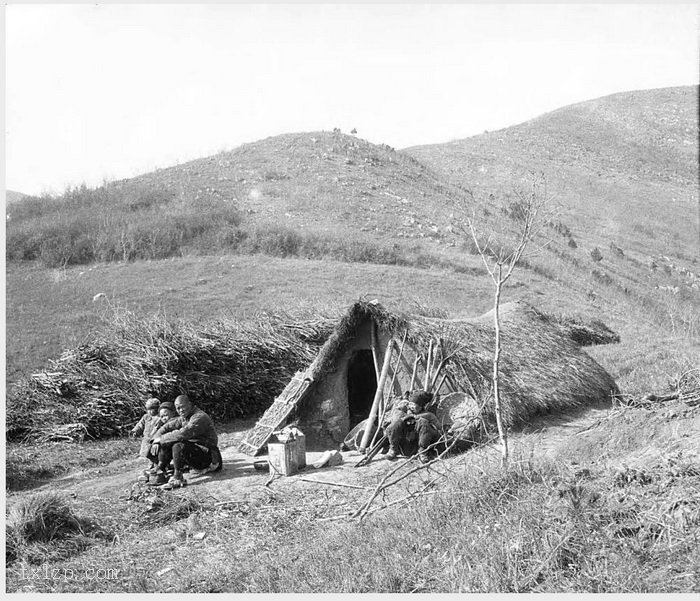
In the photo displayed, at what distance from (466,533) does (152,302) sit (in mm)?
15144

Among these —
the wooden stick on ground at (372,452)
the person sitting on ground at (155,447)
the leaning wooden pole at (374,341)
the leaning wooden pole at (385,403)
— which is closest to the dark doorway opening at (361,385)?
the leaning wooden pole at (374,341)

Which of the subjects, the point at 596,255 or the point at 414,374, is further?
the point at 596,255

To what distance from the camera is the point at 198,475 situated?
10.1 meters

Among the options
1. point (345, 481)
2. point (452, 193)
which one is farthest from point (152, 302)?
point (452, 193)

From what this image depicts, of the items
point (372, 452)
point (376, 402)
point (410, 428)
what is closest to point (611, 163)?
point (376, 402)

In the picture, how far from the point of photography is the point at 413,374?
11.3 m

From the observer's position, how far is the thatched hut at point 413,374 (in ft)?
36.8

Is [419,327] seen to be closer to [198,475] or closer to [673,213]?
[198,475]

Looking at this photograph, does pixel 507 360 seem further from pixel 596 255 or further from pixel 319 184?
pixel 319 184

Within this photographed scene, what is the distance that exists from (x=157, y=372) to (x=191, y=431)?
421 centimetres

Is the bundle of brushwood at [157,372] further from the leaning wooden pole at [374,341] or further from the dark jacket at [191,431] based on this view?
the leaning wooden pole at [374,341]

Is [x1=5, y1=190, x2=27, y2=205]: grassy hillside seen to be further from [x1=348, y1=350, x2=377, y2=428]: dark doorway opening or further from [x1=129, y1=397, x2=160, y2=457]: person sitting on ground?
[x1=348, y1=350, x2=377, y2=428]: dark doorway opening

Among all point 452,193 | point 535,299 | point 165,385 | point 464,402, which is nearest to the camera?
point 464,402

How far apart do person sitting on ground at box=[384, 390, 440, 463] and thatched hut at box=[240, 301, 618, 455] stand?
0.86 m
